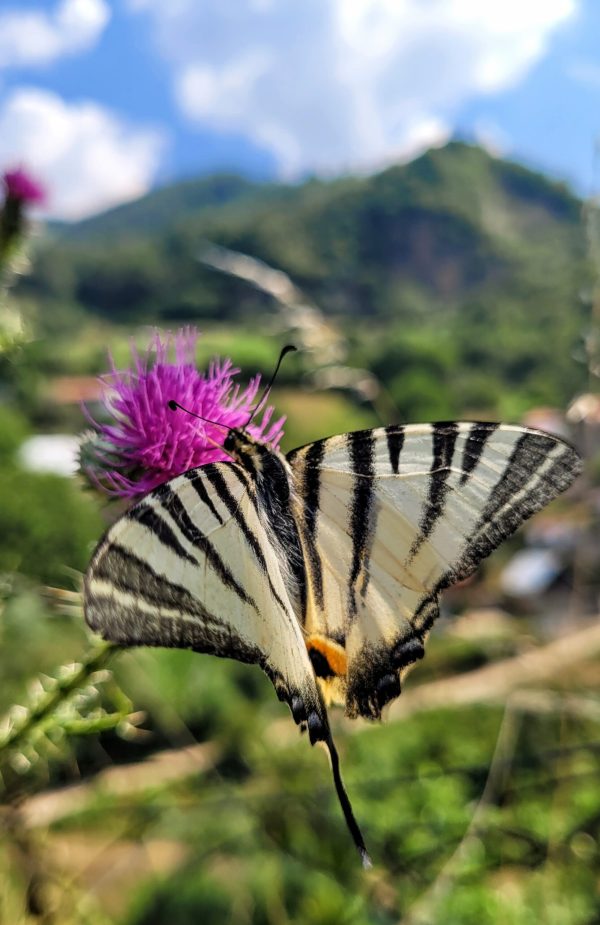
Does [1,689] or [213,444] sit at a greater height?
[213,444]

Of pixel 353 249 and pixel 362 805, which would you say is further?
pixel 353 249

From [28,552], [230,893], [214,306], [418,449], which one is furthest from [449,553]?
[214,306]

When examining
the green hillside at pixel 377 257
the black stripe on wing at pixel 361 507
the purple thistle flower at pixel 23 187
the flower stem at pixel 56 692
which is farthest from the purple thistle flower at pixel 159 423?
the green hillside at pixel 377 257

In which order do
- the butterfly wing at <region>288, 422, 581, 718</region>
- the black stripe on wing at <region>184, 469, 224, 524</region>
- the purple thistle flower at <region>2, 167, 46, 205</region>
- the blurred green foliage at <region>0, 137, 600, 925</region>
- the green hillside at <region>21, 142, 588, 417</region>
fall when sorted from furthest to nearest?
1. the green hillside at <region>21, 142, 588, 417</region>
2. the purple thistle flower at <region>2, 167, 46, 205</region>
3. the blurred green foliage at <region>0, 137, 600, 925</region>
4. the butterfly wing at <region>288, 422, 581, 718</region>
5. the black stripe on wing at <region>184, 469, 224, 524</region>

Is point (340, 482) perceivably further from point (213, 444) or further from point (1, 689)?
point (1, 689)

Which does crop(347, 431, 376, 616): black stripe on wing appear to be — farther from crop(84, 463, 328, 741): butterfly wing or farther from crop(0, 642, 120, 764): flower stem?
crop(0, 642, 120, 764): flower stem

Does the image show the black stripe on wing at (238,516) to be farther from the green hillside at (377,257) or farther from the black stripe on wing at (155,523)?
the green hillside at (377,257)

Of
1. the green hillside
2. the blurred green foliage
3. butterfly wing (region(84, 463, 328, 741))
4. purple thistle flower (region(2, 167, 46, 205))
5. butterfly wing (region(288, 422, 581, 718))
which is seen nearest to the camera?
butterfly wing (region(84, 463, 328, 741))

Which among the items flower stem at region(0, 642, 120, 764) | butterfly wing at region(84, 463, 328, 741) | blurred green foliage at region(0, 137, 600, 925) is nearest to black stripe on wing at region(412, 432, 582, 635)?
butterfly wing at region(84, 463, 328, 741)
